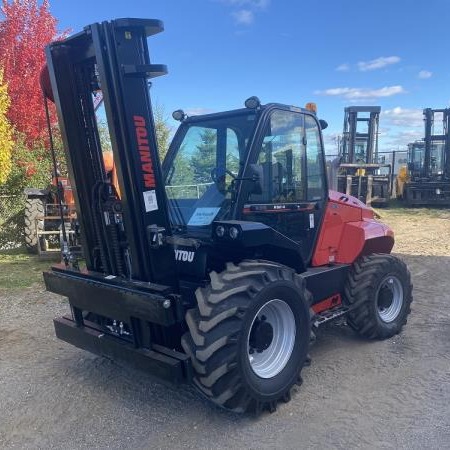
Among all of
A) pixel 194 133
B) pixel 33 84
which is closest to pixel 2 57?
pixel 33 84

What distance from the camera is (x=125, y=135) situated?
3369 mm

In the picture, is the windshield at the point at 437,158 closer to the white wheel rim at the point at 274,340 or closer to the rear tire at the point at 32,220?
the rear tire at the point at 32,220

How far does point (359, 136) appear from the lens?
2031 cm

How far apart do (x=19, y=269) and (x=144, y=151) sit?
22.6 feet

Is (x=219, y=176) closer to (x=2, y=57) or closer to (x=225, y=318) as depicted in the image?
(x=225, y=318)

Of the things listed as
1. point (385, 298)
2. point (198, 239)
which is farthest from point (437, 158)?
point (198, 239)

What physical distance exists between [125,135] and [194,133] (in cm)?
130

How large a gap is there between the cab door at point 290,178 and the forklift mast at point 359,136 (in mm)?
15776

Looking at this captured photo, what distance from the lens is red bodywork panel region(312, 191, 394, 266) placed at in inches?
192

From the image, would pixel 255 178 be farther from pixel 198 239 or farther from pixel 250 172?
pixel 198 239

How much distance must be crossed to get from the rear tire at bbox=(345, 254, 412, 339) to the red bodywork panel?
0.57ft

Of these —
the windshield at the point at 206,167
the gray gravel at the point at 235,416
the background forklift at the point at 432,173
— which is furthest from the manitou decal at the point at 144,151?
the background forklift at the point at 432,173

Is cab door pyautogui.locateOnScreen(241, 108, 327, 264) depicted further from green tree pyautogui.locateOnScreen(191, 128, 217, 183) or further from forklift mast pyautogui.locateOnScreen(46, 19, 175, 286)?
forklift mast pyautogui.locateOnScreen(46, 19, 175, 286)

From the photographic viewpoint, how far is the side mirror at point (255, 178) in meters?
3.83
